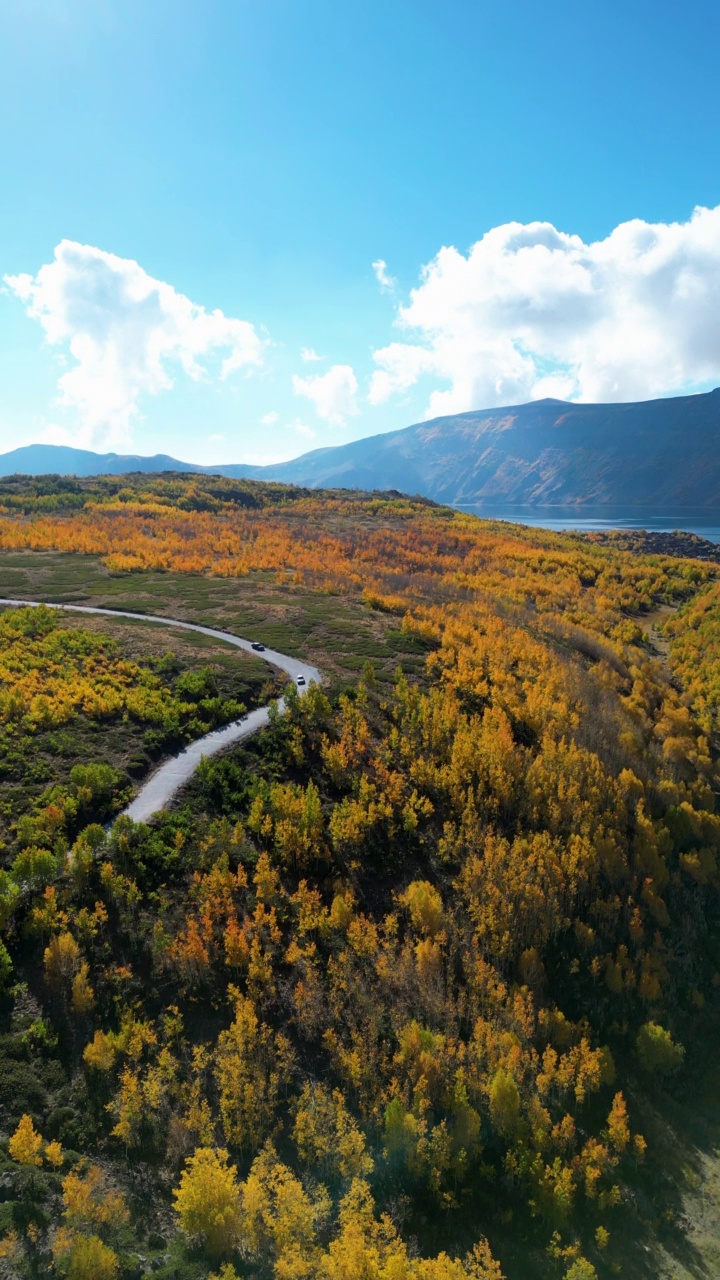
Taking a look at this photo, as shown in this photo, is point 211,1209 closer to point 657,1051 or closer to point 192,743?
point 657,1051

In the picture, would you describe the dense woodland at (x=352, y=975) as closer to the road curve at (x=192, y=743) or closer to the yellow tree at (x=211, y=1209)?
the yellow tree at (x=211, y=1209)

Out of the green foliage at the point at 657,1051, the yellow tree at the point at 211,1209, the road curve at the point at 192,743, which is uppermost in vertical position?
the road curve at the point at 192,743

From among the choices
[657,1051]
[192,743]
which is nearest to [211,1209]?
[657,1051]

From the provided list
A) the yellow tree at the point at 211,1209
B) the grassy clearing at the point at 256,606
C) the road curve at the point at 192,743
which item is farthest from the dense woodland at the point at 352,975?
the grassy clearing at the point at 256,606

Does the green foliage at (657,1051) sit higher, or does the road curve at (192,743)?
the road curve at (192,743)

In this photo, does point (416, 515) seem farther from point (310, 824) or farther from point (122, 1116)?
point (122, 1116)

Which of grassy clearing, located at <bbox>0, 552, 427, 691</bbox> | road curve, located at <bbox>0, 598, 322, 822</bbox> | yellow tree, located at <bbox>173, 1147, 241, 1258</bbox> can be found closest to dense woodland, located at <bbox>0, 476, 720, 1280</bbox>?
yellow tree, located at <bbox>173, 1147, 241, 1258</bbox>

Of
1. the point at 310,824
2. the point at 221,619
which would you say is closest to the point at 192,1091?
the point at 310,824
